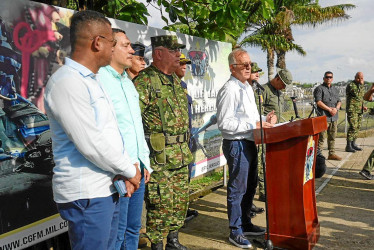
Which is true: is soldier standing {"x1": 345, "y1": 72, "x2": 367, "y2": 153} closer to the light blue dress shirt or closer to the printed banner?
the printed banner

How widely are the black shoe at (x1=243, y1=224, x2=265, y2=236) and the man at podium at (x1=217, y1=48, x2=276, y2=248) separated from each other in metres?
0.27

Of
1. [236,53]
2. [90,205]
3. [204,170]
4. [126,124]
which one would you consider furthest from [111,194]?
[204,170]

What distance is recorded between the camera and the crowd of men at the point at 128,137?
188cm

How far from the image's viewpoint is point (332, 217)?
4.76 m

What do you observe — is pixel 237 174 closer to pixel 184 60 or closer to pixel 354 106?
pixel 184 60

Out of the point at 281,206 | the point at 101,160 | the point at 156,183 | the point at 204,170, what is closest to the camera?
the point at 101,160

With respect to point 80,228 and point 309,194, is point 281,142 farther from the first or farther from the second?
point 80,228

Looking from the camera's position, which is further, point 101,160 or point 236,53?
point 236,53

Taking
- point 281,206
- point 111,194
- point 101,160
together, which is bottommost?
point 281,206

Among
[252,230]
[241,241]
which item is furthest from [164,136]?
[252,230]

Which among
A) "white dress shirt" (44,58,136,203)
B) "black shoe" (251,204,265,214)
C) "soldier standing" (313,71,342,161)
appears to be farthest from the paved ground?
"white dress shirt" (44,58,136,203)

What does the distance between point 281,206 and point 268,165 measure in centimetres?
41

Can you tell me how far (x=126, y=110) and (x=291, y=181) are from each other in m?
1.75

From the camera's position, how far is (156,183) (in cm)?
332
